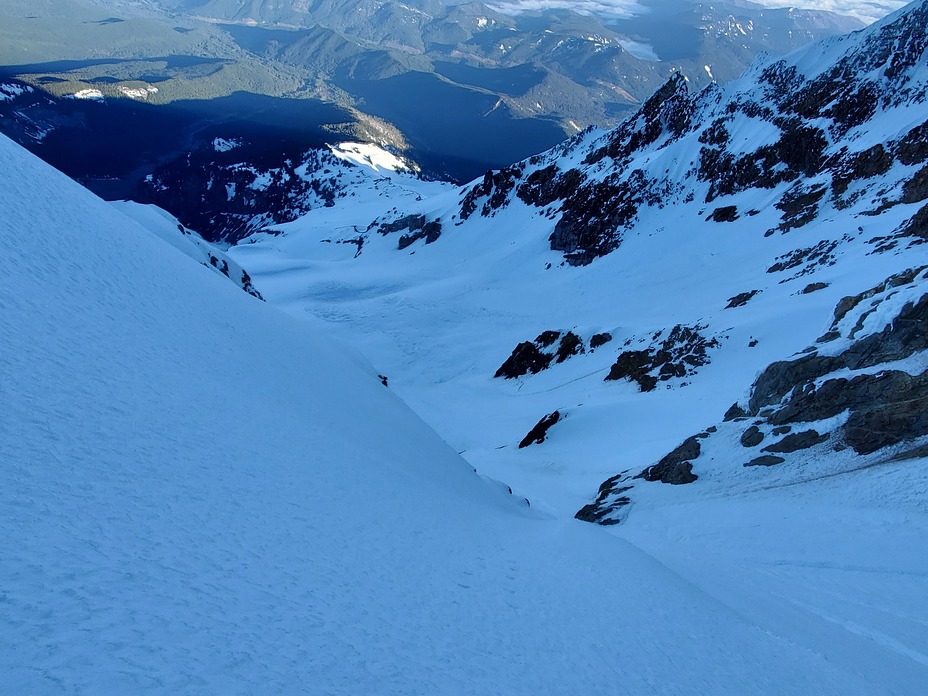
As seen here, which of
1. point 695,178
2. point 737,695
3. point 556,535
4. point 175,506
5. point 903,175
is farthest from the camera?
point 695,178

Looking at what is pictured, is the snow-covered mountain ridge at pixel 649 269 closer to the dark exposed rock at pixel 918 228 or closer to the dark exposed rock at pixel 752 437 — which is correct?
the dark exposed rock at pixel 918 228

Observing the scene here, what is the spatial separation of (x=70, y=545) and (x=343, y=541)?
315 centimetres

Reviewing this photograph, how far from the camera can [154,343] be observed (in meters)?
9.88

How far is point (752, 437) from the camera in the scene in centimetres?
1773

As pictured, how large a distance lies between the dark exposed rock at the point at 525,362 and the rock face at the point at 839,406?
22.0 metres

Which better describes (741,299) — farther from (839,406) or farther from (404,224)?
(404,224)

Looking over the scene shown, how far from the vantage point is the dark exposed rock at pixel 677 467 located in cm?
1792

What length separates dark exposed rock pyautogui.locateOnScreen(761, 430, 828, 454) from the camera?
52.8ft

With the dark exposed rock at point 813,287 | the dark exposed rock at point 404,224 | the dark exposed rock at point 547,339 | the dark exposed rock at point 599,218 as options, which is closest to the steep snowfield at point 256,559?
the dark exposed rock at point 813,287

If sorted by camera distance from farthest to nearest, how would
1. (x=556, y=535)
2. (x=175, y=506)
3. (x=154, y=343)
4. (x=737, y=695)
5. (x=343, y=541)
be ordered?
1. (x=556, y=535)
2. (x=154, y=343)
3. (x=343, y=541)
4. (x=737, y=695)
5. (x=175, y=506)

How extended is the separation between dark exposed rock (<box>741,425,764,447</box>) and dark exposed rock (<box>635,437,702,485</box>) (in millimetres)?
1505

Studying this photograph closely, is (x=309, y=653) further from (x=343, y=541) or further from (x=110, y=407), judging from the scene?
(x=110, y=407)

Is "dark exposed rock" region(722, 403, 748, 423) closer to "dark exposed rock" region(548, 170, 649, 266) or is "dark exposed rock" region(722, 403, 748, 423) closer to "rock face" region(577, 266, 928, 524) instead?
"rock face" region(577, 266, 928, 524)

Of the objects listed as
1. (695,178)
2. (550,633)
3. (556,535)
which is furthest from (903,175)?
(550,633)
